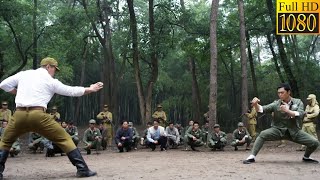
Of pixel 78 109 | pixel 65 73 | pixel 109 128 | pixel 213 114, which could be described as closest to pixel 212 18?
pixel 213 114

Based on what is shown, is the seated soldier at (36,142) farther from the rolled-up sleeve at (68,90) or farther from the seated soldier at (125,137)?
the rolled-up sleeve at (68,90)

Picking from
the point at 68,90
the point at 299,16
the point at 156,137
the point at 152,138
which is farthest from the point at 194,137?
the point at 68,90

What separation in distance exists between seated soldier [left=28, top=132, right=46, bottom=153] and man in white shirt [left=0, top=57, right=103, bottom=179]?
263 inches

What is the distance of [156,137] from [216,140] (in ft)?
6.52

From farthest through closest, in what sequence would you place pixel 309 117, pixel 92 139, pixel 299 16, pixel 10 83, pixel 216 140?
pixel 216 140 < pixel 92 139 < pixel 309 117 < pixel 299 16 < pixel 10 83

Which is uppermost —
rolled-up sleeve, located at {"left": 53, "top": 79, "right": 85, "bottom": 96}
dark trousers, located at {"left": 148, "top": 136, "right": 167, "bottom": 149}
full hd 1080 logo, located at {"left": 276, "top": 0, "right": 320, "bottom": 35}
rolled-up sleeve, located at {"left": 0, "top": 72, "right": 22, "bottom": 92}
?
full hd 1080 logo, located at {"left": 276, "top": 0, "right": 320, "bottom": 35}

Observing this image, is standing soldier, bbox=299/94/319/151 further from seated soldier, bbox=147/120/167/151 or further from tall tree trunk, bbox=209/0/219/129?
seated soldier, bbox=147/120/167/151

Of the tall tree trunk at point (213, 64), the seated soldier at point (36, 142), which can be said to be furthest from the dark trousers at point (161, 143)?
the seated soldier at point (36, 142)

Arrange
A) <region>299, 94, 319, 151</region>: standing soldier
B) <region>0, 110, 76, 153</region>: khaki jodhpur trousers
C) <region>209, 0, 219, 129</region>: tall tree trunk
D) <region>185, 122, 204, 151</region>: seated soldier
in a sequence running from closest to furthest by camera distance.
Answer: <region>0, 110, 76, 153</region>: khaki jodhpur trousers → <region>299, 94, 319, 151</region>: standing soldier → <region>185, 122, 204, 151</region>: seated soldier → <region>209, 0, 219, 129</region>: tall tree trunk

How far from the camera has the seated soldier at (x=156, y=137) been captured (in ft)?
42.3

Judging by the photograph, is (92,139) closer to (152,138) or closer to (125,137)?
(125,137)

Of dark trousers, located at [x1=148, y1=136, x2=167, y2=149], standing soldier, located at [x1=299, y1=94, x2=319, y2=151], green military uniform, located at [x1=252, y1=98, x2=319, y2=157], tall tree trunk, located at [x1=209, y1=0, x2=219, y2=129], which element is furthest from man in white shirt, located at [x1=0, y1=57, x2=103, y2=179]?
tall tree trunk, located at [x1=209, y1=0, x2=219, y2=129]

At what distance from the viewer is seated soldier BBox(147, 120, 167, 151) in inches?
508

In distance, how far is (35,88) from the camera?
18.5ft
